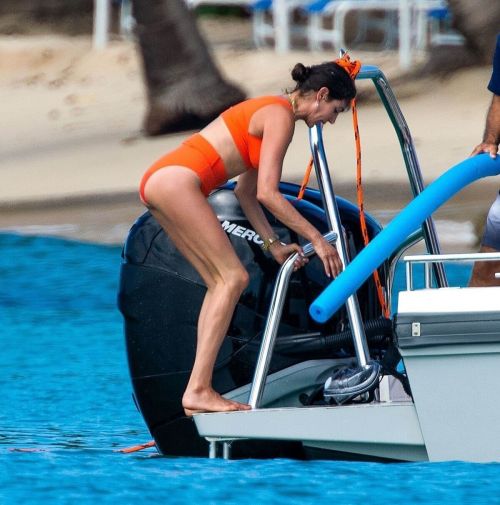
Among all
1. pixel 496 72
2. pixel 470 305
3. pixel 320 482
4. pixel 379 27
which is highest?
pixel 496 72

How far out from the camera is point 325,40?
2339 cm

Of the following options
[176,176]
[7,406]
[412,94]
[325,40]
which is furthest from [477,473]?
[325,40]

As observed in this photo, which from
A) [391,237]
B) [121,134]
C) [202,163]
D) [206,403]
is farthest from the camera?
Result: [121,134]

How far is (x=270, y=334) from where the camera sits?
498 centimetres

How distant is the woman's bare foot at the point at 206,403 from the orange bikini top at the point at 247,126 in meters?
0.81

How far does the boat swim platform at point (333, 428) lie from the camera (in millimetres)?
4852

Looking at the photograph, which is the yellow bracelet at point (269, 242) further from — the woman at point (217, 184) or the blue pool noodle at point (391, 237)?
the blue pool noodle at point (391, 237)

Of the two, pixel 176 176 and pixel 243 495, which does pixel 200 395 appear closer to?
pixel 243 495

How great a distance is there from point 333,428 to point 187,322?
0.71 m

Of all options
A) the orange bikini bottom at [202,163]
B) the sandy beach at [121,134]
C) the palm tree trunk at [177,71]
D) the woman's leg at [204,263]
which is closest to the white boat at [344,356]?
the woman's leg at [204,263]

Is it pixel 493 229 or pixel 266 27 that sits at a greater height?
pixel 493 229

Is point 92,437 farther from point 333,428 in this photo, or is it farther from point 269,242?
point 333,428

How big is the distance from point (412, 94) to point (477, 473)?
593 inches

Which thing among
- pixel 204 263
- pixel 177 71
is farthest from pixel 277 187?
pixel 177 71
